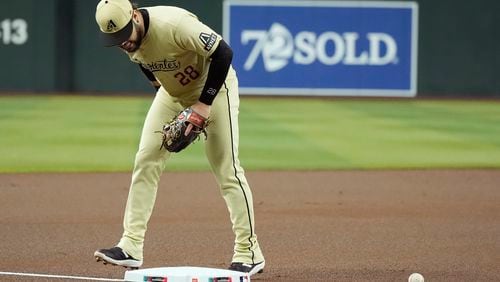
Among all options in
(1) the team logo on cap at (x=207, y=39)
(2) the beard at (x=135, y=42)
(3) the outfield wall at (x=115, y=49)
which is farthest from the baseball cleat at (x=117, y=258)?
(3) the outfield wall at (x=115, y=49)

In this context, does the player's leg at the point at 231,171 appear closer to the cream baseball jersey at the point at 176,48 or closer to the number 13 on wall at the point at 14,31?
the cream baseball jersey at the point at 176,48

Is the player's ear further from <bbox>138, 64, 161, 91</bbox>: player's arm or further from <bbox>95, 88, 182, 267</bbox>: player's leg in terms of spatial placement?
<bbox>95, 88, 182, 267</bbox>: player's leg

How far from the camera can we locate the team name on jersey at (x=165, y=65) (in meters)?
6.64

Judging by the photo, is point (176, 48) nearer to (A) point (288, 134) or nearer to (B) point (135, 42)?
(B) point (135, 42)

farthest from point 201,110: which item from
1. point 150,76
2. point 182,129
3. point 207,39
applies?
point 150,76

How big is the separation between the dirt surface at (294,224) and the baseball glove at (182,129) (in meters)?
0.83

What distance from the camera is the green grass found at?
1355 centimetres

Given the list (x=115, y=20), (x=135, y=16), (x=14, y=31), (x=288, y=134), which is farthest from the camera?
(x=14, y=31)

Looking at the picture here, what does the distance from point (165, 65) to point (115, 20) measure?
1.53ft

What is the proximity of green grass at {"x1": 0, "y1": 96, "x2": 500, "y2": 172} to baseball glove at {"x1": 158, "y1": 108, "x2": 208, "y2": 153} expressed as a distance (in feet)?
20.2

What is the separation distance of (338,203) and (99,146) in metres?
5.17

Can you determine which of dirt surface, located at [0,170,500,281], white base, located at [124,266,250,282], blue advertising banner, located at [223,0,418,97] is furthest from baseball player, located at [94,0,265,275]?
blue advertising banner, located at [223,0,418,97]

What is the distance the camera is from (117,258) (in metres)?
6.66

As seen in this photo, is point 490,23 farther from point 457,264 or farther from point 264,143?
point 457,264
